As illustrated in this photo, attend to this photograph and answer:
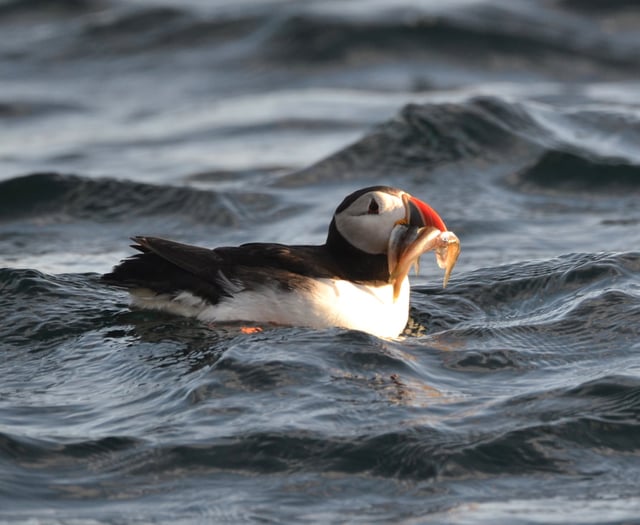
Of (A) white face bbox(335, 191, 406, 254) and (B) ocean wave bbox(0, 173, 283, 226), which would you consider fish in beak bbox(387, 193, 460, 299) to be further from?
(B) ocean wave bbox(0, 173, 283, 226)

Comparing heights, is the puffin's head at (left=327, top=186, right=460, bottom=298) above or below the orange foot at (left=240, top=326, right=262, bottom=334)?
above

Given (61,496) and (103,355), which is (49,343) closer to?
(103,355)

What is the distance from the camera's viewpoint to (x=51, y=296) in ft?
26.8

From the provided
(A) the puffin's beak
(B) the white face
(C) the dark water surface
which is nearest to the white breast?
(C) the dark water surface

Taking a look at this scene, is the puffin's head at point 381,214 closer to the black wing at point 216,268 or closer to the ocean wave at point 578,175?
the black wing at point 216,268

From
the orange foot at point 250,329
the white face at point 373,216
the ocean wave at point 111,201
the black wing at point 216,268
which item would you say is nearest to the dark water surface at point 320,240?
the ocean wave at point 111,201

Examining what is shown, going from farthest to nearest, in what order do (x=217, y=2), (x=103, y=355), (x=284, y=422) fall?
(x=217, y=2) < (x=103, y=355) < (x=284, y=422)

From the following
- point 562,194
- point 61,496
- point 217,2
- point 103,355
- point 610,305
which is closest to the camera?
point 61,496

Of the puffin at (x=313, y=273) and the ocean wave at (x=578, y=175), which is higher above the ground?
the puffin at (x=313, y=273)

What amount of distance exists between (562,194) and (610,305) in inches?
167

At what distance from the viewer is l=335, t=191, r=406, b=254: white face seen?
720 cm

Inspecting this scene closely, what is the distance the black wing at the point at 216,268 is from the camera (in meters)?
7.09

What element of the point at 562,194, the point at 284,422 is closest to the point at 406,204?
the point at 284,422

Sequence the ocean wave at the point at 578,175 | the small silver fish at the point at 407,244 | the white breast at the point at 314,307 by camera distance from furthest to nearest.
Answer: the ocean wave at the point at 578,175 < the small silver fish at the point at 407,244 < the white breast at the point at 314,307
